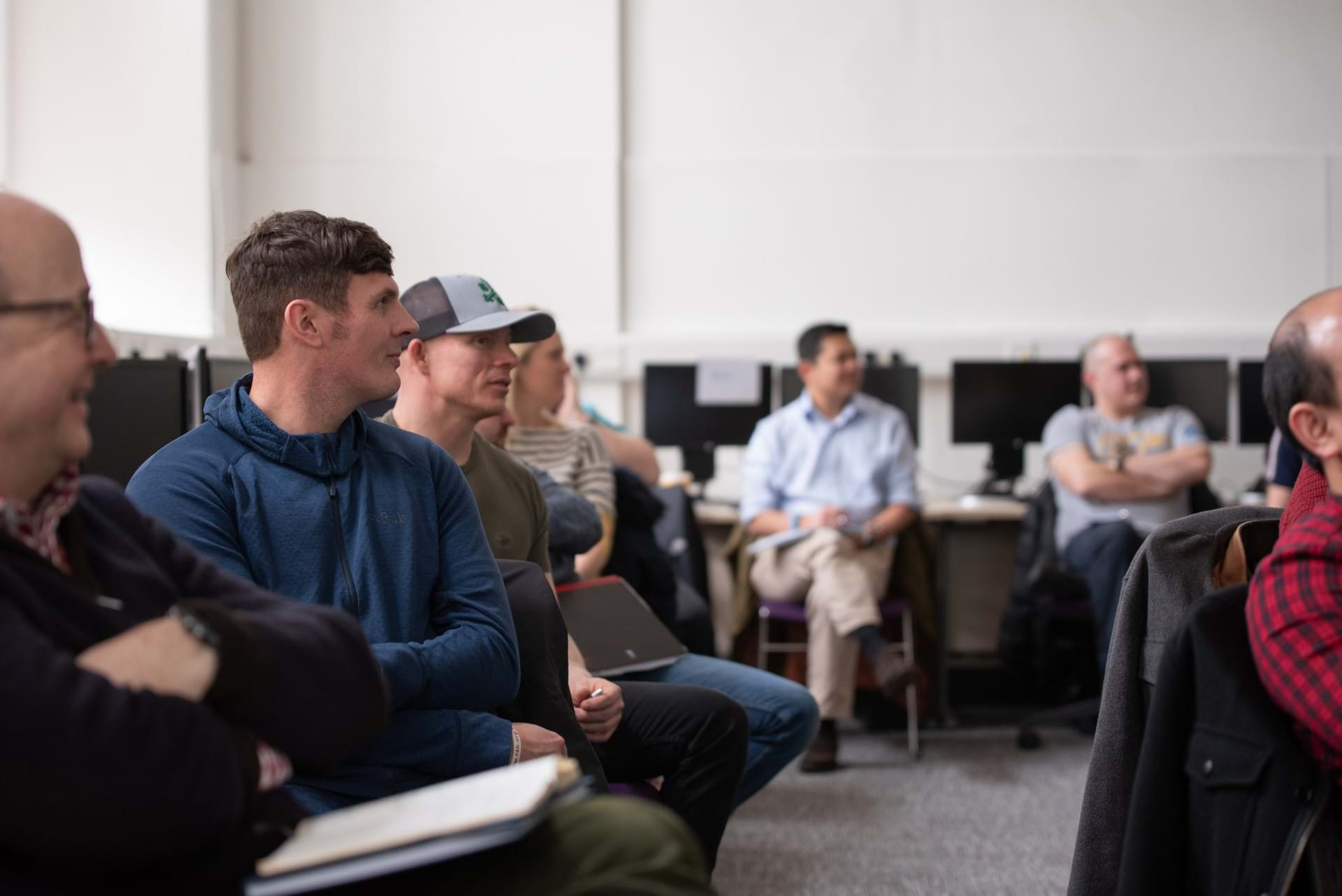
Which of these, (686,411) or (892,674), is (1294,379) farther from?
(686,411)

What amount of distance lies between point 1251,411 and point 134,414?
405cm

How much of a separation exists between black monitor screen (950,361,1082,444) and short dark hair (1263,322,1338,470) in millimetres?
3613

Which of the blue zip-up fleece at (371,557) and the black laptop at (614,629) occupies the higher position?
the blue zip-up fleece at (371,557)

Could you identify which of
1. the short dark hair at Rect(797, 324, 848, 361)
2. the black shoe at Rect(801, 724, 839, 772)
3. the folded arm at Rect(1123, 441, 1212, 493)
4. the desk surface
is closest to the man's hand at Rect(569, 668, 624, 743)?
the black shoe at Rect(801, 724, 839, 772)

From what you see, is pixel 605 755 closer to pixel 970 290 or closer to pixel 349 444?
pixel 349 444

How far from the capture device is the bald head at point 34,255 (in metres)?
1.02

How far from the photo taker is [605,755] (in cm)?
221

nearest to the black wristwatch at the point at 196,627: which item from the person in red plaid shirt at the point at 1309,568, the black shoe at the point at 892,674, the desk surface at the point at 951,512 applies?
the person in red plaid shirt at the point at 1309,568

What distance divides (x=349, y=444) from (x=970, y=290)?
459 cm

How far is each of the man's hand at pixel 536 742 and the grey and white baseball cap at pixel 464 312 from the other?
763 millimetres

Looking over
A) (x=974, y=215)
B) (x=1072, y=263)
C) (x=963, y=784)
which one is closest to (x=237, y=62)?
(x=974, y=215)

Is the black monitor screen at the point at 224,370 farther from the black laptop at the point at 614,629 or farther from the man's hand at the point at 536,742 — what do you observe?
the man's hand at the point at 536,742

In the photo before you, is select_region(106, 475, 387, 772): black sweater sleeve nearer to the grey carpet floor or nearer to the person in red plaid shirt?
the person in red plaid shirt

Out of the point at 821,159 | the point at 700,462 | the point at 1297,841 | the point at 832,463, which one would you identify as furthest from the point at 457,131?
the point at 1297,841
